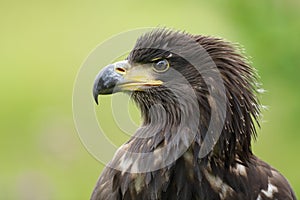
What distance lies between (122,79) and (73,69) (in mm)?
10961

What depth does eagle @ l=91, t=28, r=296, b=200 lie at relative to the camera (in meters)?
6.41

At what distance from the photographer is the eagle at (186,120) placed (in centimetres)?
641

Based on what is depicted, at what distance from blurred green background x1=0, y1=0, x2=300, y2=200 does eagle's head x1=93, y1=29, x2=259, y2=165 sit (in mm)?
2580

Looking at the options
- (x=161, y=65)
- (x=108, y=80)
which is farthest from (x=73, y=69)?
(x=108, y=80)

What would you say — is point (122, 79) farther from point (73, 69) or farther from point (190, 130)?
point (73, 69)

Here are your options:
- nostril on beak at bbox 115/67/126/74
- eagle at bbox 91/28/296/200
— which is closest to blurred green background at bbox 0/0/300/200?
eagle at bbox 91/28/296/200

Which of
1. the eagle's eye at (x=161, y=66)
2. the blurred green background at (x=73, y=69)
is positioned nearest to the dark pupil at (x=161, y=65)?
the eagle's eye at (x=161, y=66)

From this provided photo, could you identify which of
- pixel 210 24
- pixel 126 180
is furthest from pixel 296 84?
pixel 210 24

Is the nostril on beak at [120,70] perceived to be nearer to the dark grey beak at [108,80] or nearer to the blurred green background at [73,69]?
the dark grey beak at [108,80]

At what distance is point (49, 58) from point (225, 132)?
39.8 ft

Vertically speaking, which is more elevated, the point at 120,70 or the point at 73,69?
the point at 120,70

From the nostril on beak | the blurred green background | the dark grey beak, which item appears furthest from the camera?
the blurred green background

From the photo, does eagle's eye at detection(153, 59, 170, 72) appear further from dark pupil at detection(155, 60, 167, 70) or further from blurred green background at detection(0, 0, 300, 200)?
blurred green background at detection(0, 0, 300, 200)

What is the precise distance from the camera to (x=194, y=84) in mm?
6465
